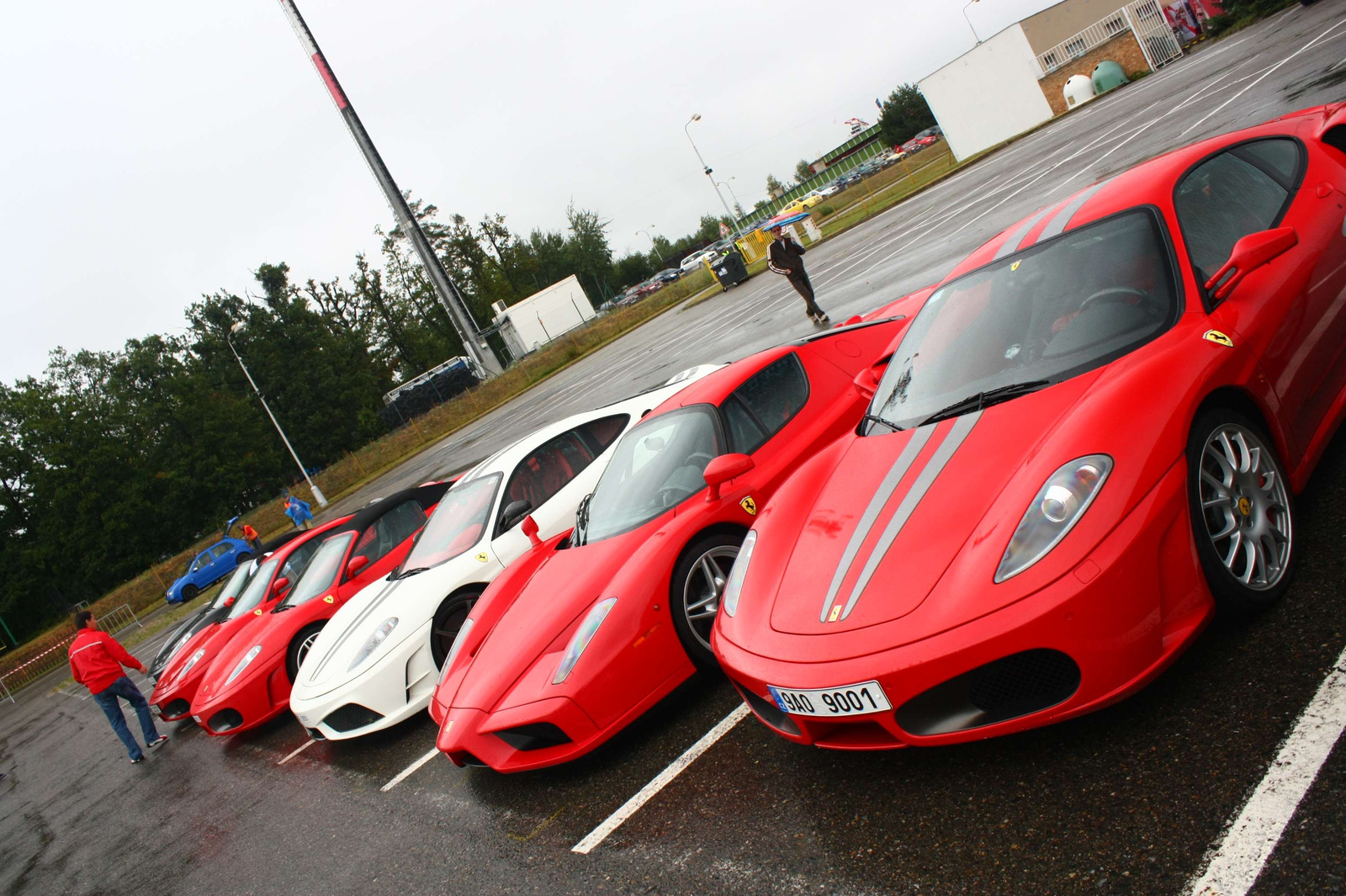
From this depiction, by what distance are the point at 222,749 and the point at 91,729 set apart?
23.9ft

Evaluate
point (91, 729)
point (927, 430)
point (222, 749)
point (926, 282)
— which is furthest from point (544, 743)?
point (91, 729)

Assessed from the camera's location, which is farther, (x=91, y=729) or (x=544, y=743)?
(x=91, y=729)

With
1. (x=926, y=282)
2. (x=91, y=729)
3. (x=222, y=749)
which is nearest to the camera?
(x=222, y=749)

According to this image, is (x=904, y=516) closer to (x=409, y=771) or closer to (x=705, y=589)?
(x=705, y=589)

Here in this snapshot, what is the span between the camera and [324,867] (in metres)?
4.96

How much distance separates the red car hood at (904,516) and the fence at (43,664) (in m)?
29.9

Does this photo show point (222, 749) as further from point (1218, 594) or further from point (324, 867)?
point (1218, 594)

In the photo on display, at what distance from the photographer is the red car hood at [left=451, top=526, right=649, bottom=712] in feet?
14.8

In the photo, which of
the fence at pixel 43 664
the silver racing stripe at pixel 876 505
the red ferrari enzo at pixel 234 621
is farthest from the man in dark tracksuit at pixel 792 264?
the fence at pixel 43 664

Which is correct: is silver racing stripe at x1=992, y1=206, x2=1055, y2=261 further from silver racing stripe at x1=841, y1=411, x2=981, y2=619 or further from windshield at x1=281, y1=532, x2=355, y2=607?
windshield at x1=281, y1=532, x2=355, y2=607

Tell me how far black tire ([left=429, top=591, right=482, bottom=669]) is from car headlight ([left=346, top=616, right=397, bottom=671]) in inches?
11.8

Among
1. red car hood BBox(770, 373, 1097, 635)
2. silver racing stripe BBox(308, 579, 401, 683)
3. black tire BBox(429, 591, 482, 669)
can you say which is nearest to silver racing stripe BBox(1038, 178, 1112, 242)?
red car hood BBox(770, 373, 1097, 635)

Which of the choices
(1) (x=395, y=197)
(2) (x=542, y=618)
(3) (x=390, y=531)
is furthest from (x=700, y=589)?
(1) (x=395, y=197)

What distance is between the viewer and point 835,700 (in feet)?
9.31
